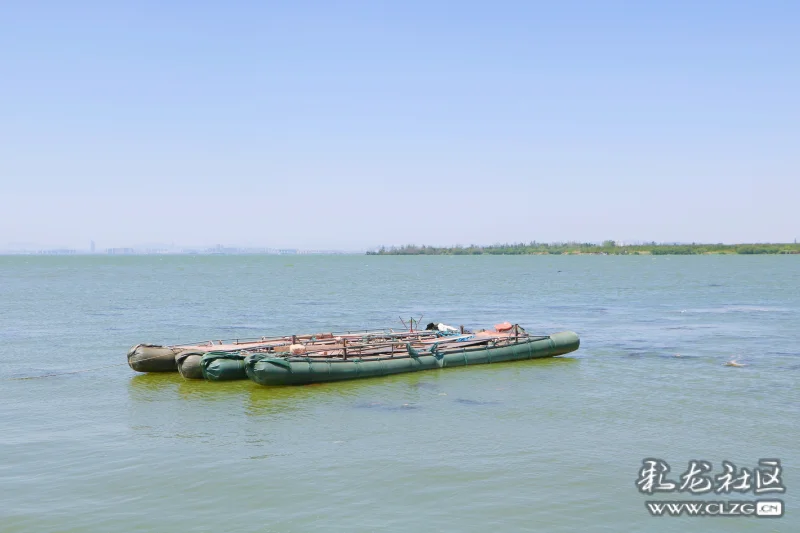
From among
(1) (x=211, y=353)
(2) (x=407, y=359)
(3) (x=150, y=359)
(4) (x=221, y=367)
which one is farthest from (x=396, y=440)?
(3) (x=150, y=359)

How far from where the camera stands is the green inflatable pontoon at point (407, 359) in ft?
93.3

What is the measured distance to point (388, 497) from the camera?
55.1 ft

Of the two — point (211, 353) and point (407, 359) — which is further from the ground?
point (211, 353)

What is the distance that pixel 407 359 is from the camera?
32.2m

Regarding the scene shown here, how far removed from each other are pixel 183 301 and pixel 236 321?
23.9 meters

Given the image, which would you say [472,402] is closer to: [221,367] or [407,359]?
[407,359]

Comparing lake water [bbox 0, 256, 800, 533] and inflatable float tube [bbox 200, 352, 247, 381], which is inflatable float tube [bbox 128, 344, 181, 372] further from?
inflatable float tube [bbox 200, 352, 247, 381]

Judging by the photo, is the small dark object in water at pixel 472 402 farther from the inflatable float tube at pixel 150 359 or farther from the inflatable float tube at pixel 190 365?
the inflatable float tube at pixel 150 359

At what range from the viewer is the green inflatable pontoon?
28.4 m

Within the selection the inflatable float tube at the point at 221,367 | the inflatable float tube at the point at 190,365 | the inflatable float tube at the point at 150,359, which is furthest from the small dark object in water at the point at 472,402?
the inflatable float tube at the point at 150,359

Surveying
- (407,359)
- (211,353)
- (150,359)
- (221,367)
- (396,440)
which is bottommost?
(396,440)

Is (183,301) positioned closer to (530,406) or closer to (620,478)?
(530,406)

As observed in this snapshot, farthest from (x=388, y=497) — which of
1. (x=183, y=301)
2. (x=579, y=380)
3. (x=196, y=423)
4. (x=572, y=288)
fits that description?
→ (x=572, y=288)

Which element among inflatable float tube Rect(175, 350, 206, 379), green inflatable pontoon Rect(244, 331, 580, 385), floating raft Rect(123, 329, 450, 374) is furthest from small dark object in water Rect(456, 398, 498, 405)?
inflatable float tube Rect(175, 350, 206, 379)
